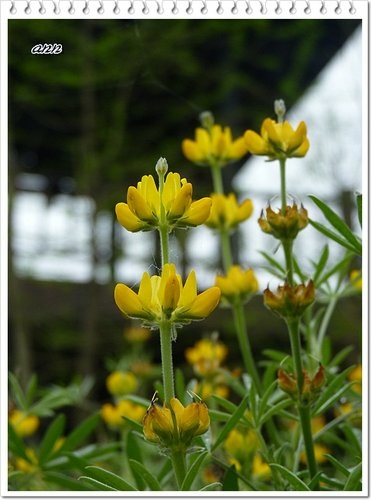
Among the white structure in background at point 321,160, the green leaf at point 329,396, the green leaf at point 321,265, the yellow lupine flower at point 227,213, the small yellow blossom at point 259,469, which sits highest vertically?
the white structure in background at point 321,160

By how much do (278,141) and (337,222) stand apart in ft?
0.26

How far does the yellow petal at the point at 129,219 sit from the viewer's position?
1.38 feet

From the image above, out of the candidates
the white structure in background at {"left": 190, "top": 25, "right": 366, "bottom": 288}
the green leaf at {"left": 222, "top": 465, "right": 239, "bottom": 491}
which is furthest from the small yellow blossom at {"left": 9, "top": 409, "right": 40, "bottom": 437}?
the white structure in background at {"left": 190, "top": 25, "right": 366, "bottom": 288}

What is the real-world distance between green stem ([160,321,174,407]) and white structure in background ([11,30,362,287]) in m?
0.37

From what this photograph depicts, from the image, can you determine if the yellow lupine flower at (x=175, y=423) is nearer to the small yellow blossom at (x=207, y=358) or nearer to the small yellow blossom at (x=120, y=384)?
the small yellow blossom at (x=207, y=358)

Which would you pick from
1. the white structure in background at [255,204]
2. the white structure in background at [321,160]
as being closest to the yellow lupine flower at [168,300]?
the white structure in background at [255,204]

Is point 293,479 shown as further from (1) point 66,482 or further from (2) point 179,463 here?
(1) point 66,482

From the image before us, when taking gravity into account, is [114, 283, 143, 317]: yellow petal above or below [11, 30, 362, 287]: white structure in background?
below

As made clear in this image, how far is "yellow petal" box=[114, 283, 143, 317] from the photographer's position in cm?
40

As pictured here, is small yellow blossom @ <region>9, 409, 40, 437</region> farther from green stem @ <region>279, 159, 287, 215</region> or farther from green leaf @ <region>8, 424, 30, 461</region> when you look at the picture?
green stem @ <region>279, 159, 287, 215</region>

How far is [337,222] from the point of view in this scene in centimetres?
54

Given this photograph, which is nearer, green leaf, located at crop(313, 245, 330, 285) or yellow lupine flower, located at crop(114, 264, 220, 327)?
yellow lupine flower, located at crop(114, 264, 220, 327)

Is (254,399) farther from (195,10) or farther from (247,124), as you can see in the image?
(247,124)

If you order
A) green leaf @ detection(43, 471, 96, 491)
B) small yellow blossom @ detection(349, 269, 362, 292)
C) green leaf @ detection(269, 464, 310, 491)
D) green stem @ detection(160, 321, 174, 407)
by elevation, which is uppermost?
small yellow blossom @ detection(349, 269, 362, 292)
